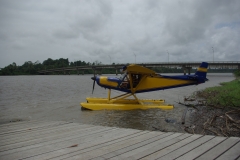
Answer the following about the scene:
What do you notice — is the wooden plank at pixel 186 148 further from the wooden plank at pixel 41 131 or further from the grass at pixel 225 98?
the grass at pixel 225 98

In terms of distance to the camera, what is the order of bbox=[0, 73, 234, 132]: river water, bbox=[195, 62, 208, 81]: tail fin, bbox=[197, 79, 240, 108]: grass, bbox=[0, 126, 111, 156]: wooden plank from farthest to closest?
bbox=[195, 62, 208, 81]: tail fin
bbox=[197, 79, 240, 108]: grass
bbox=[0, 73, 234, 132]: river water
bbox=[0, 126, 111, 156]: wooden plank

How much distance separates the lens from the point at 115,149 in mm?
2824

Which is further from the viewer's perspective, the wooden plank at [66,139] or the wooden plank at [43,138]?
the wooden plank at [43,138]

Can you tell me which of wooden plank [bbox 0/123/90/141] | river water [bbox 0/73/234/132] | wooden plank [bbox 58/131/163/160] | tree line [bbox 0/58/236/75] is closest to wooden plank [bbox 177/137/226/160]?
wooden plank [bbox 58/131/163/160]

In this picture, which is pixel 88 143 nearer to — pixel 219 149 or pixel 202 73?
pixel 219 149

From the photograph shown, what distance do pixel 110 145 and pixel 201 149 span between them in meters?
1.32

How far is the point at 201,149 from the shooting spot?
2.69 meters

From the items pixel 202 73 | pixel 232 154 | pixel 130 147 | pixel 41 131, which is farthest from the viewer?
pixel 202 73

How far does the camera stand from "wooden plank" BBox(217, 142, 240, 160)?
93.7 inches

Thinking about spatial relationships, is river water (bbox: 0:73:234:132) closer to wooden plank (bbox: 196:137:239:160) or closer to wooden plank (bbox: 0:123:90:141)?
wooden plank (bbox: 0:123:90:141)

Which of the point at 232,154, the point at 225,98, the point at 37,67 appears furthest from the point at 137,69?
the point at 37,67

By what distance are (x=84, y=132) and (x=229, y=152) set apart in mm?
2484

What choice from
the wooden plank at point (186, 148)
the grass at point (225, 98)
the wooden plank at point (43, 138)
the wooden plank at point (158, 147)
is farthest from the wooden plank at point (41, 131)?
the grass at point (225, 98)

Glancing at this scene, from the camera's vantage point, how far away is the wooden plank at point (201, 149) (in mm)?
2472
